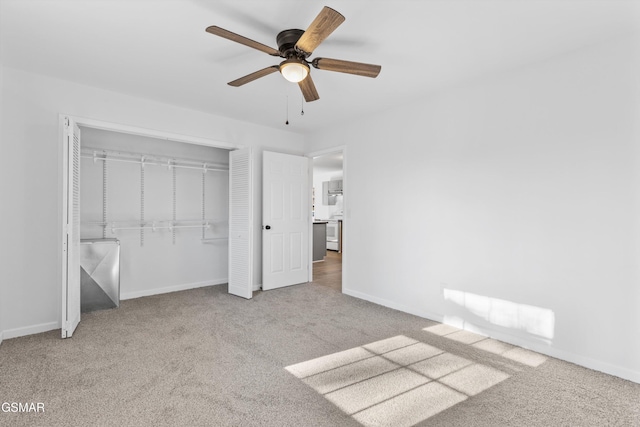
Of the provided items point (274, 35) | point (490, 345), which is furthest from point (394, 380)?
point (274, 35)

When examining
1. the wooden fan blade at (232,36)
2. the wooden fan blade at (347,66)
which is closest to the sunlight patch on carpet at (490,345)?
the wooden fan blade at (347,66)

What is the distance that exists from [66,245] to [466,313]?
13.2 ft

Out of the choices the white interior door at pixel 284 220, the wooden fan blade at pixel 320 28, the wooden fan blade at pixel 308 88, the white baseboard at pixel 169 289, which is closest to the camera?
the wooden fan blade at pixel 320 28

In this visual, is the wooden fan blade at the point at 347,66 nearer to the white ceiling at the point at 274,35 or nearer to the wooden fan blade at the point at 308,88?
the wooden fan blade at the point at 308,88

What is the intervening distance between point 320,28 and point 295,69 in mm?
488

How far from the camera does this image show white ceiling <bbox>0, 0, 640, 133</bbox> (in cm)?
215

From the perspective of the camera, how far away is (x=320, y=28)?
190cm

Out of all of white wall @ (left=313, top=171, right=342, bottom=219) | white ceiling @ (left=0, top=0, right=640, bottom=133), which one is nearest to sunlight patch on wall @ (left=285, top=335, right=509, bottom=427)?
white ceiling @ (left=0, top=0, right=640, bottom=133)

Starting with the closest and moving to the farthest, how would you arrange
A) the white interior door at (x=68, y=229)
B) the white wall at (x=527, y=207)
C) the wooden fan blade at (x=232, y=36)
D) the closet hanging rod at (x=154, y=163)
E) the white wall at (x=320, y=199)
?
1. the wooden fan blade at (x=232, y=36)
2. the white wall at (x=527, y=207)
3. the white interior door at (x=68, y=229)
4. the closet hanging rod at (x=154, y=163)
5. the white wall at (x=320, y=199)

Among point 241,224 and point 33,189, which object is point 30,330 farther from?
point 241,224

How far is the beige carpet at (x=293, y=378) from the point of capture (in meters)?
1.93

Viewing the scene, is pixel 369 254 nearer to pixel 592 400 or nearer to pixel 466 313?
pixel 466 313

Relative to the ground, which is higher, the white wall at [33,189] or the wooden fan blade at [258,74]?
the wooden fan blade at [258,74]

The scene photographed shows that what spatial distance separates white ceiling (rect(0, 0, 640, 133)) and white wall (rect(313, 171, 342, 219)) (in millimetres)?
6578
